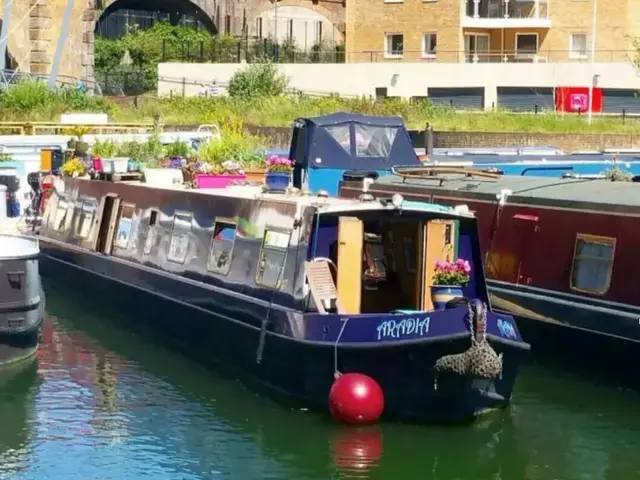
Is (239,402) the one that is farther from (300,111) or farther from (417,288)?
(300,111)

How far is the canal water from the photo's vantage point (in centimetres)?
1077

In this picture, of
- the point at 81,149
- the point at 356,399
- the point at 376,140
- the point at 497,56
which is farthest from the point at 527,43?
the point at 356,399

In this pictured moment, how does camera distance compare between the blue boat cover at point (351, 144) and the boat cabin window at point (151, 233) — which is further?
the blue boat cover at point (351, 144)

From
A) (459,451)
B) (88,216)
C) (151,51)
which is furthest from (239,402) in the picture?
(151,51)

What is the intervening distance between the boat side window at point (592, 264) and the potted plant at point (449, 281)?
2.35m

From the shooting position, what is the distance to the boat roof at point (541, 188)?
45.6 feet

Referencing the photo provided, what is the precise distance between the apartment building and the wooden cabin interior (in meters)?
36.7

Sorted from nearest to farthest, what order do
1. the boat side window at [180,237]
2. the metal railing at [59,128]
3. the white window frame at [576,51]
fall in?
the boat side window at [180,237]
the metal railing at [59,128]
the white window frame at [576,51]

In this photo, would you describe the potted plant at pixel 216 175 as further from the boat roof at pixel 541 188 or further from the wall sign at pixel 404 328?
the wall sign at pixel 404 328

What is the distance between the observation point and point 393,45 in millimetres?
51031

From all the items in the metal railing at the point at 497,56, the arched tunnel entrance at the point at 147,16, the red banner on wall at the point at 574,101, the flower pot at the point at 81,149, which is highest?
the arched tunnel entrance at the point at 147,16

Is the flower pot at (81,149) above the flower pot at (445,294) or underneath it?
above

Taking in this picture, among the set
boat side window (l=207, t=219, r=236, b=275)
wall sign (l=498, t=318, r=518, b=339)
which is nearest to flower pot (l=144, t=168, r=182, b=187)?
boat side window (l=207, t=219, r=236, b=275)

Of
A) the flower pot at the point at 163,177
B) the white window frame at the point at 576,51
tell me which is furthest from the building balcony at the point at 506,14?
the flower pot at the point at 163,177
